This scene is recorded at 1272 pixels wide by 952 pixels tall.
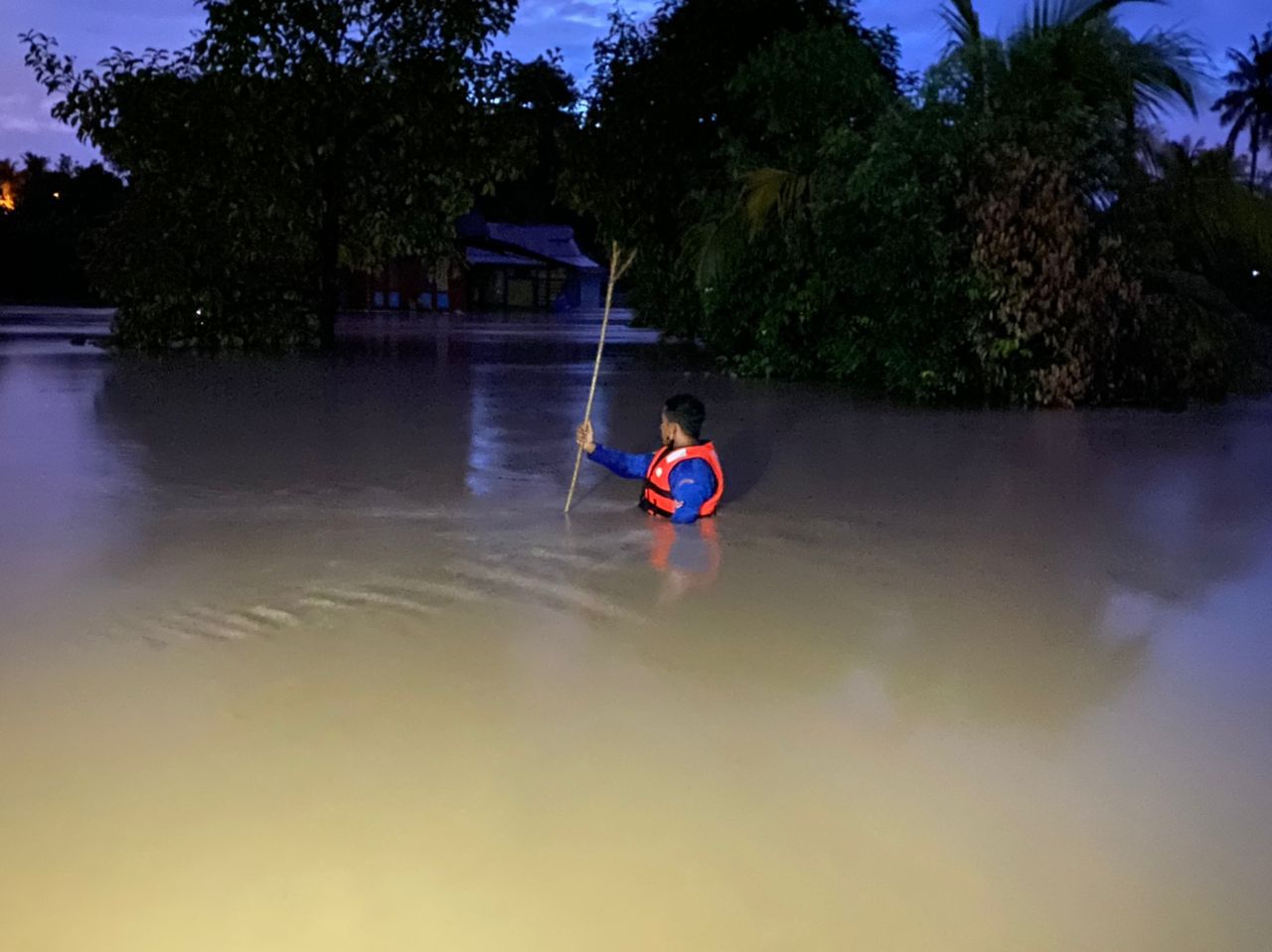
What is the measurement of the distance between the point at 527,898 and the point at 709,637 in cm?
202

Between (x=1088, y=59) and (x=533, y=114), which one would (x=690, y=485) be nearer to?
(x=1088, y=59)

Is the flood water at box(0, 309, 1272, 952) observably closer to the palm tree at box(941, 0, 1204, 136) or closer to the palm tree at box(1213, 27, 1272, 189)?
the palm tree at box(941, 0, 1204, 136)

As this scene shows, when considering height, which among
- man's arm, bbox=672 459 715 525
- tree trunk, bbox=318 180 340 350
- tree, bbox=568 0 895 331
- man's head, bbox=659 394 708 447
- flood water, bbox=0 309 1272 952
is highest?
tree, bbox=568 0 895 331

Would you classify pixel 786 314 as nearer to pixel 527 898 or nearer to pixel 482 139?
pixel 482 139

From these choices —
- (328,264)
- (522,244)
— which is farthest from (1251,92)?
(328,264)

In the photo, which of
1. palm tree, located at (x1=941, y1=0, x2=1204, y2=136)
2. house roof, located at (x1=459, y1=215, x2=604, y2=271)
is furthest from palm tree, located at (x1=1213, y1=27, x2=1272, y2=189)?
palm tree, located at (x1=941, y1=0, x2=1204, y2=136)

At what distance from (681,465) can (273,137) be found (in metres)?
14.3

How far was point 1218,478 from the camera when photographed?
881 centimetres

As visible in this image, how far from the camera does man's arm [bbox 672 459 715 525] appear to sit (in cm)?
686

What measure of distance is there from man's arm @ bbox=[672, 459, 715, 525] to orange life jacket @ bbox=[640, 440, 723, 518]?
0.03 m

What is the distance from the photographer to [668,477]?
6902mm

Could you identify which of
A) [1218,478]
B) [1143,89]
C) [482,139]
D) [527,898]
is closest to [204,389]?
[482,139]

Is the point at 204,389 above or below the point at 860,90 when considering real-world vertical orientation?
below

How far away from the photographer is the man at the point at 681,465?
679 centimetres
